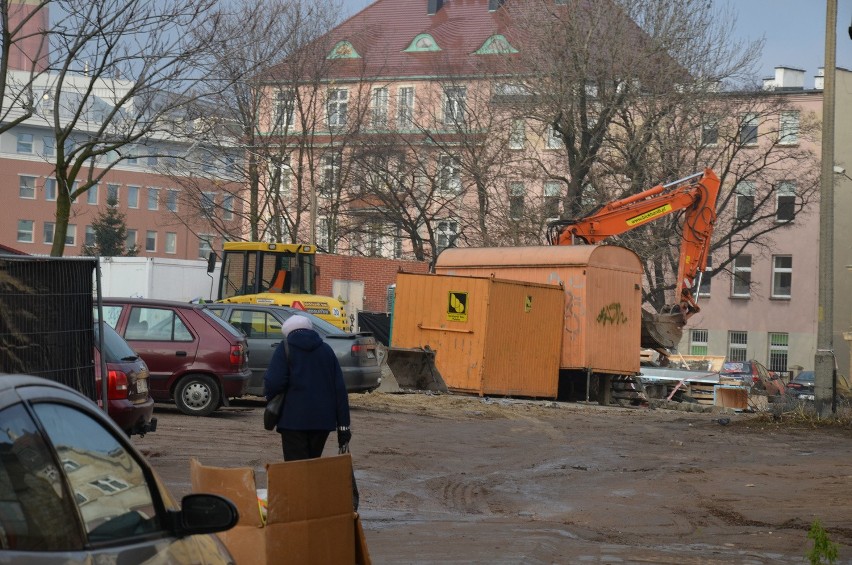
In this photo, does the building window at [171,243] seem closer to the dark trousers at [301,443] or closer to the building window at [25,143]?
the building window at [25,143]

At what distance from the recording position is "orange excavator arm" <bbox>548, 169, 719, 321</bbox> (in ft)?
94.8

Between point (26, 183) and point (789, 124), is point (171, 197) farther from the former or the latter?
point (26, 183)

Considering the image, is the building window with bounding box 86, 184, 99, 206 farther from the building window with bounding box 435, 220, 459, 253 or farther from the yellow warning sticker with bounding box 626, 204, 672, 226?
the yellow warning sticker with bounding box 626, 204, 672, 226

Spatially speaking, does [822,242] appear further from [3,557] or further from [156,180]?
[156,180]

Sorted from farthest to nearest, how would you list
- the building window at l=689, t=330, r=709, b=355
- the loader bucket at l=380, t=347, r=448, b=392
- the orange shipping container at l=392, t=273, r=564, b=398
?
the building window at l=689, t=330, r=709, b=355 → the orange shipping container at l=392, t=273, r=564, b=398 → the loader bucket at l=380, t=347, r=448, b=392

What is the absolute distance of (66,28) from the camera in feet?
68.3

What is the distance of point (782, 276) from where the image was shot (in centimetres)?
6247

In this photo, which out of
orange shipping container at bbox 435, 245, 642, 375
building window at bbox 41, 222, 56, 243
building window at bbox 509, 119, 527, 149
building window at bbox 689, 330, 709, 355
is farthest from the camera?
building window at bbox 41, 222, 56, 243

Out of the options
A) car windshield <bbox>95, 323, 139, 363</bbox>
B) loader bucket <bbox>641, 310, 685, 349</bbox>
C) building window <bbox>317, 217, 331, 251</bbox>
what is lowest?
car windshield <bbox>95, 323, 139, 363</bbox>

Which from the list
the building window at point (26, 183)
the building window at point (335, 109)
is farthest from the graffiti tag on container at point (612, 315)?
the building window at point (26, 183)

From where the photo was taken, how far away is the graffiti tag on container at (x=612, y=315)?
90.8ft

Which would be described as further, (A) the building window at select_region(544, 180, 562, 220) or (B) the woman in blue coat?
(A) the building window at select_region(544, 180, 562, 220)

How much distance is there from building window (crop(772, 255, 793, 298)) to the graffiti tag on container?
36.2m

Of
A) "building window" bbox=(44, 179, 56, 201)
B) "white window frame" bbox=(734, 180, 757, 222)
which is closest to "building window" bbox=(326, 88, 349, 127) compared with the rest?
"white window frame" bbox=(734, 180, 757, 222)
